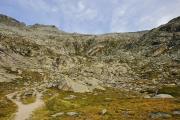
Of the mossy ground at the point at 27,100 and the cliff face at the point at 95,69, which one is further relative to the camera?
the cliff face at the point at 95,69

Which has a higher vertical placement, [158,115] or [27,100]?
[158,115]

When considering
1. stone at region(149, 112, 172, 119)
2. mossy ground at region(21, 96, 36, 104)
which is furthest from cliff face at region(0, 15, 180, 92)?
stone at region(149, 112, 172, 119)

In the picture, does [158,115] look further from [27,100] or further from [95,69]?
[95,69]

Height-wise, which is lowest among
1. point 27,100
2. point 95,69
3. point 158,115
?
point 27,100

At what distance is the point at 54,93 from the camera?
315 feet

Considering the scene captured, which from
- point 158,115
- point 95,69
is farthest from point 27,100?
point 95,69

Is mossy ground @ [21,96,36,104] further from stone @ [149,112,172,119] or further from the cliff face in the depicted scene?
stone @ [149,112,172,119]

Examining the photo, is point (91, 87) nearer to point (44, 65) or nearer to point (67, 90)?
point (67, 90)

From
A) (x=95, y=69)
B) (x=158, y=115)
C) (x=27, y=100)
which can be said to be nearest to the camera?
(x=158, y=115)

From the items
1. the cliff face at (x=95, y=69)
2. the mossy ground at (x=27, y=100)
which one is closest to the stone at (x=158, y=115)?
the mossy ground at (x=27, y=100)

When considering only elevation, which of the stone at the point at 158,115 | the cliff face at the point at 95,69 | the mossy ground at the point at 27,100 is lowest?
the mossy ground at the point at 27,100

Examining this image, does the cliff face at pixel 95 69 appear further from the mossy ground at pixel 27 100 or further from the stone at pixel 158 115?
the stone at pixel 158 115

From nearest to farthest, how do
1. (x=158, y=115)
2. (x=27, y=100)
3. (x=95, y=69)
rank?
(x=158, y=115) → (x=27, y=100) → (x=95, y=69)

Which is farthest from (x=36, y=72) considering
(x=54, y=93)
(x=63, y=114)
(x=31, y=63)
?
(x=63, y=114)
